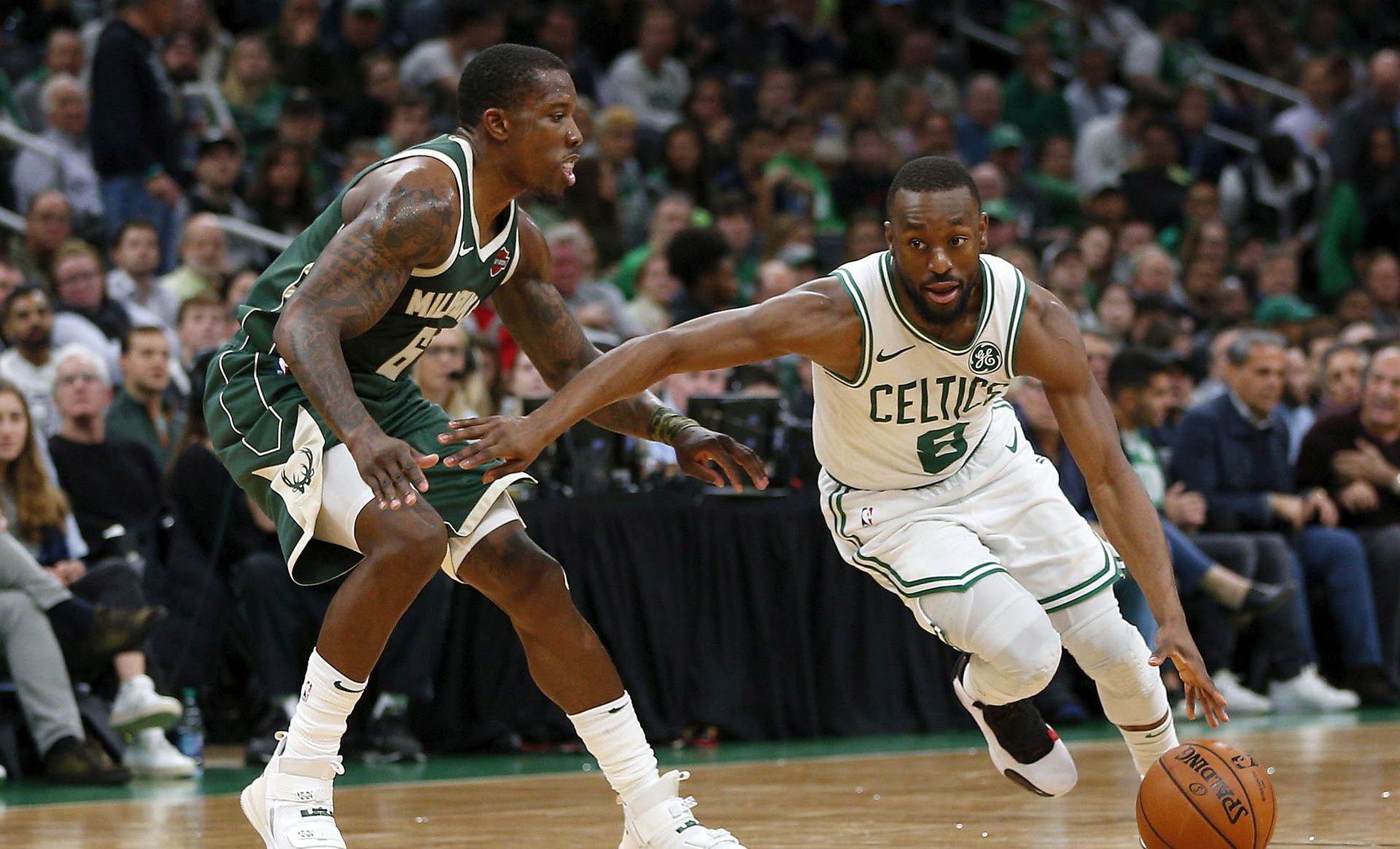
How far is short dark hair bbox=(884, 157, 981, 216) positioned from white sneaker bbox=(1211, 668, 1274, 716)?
5253 mm

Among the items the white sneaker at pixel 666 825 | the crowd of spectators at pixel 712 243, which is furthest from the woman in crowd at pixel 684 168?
the white sneaker at pixel 666 825

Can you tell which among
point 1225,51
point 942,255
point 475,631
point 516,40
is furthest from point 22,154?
point 1225,51

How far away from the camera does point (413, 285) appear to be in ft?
15.9

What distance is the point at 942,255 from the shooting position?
499 centimetres

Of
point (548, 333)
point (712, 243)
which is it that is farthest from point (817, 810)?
point (712, 243)

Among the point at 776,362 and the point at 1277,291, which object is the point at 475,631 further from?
the point at 1277,291

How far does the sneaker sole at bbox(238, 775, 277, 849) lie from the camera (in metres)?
4.74

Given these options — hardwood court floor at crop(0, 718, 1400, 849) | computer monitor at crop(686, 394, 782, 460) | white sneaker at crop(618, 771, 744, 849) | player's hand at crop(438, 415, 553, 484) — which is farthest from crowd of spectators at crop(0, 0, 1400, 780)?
player's hand at crop(438, 415, 553, 484)

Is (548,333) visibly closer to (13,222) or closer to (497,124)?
(497,124)

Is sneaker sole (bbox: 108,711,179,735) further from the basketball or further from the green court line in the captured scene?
the basketball

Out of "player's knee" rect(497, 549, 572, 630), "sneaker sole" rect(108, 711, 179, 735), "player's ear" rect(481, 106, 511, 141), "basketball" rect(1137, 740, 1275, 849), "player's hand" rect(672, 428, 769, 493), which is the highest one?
"player's ear" rect(481, 106, 511, 141)

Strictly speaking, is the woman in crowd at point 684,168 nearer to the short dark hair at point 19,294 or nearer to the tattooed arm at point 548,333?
the short dark hair at point 19,294

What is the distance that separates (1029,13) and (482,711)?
10.6 metres

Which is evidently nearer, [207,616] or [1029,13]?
[207,616]
